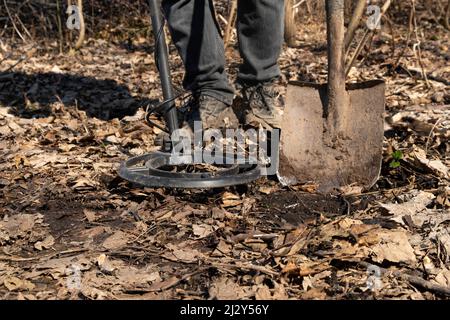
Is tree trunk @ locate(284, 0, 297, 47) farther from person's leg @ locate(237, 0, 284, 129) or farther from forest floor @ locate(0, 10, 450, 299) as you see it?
person's leg @ locate(237, 0, 284, 129)

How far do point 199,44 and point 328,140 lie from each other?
1.07 m

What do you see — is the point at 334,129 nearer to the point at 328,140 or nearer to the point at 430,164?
the point at 328,140

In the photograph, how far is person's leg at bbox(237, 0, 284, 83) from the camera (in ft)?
11.7

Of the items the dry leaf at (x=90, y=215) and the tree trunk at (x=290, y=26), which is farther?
the tree trunk at (x=290, y=26)

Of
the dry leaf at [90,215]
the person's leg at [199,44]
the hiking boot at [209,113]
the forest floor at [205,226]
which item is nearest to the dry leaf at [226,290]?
the forest floor at [205,226]

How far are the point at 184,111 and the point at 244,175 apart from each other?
132cm

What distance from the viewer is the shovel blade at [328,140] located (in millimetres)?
2932

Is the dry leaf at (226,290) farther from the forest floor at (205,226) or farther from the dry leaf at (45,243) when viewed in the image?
the dry leaf at (45,243)

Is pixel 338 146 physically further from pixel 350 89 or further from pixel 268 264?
pixel 268 264

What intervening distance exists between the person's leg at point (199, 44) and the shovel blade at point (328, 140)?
73cm

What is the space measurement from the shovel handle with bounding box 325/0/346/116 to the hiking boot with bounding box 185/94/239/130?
86 cm

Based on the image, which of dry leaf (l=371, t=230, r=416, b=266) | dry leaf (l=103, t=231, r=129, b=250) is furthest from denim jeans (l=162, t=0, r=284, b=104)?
dry leaf (l=371, t=230, r=416, b=266)

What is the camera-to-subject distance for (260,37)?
11.9ft
